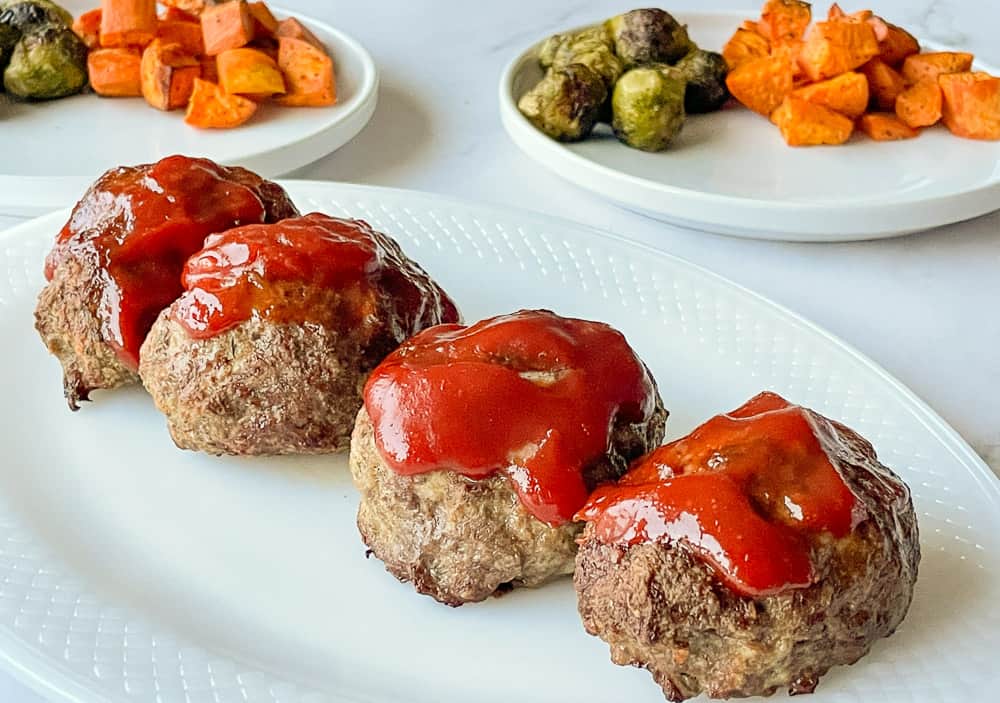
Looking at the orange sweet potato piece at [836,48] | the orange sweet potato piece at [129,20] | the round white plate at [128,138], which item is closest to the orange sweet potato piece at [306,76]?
the round white plate at [128,138]

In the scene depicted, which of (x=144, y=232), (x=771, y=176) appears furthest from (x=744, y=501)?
(x=771, y=176)

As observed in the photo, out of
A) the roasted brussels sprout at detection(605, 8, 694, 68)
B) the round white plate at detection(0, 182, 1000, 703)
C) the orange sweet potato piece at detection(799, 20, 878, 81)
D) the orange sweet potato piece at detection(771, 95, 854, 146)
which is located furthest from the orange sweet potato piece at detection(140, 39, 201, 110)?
the orange sweet potato piece at detection(799, 20, 878, 81)

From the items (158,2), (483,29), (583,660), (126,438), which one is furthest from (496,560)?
(483,29)

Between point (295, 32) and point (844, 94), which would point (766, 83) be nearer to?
point (844, 94)

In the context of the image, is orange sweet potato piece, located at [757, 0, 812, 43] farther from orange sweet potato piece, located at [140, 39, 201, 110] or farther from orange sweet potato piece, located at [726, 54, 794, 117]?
Result: orange sweet potato piece, located at [140, 39, 201, 110]

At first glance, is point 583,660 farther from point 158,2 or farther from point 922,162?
point 158,2

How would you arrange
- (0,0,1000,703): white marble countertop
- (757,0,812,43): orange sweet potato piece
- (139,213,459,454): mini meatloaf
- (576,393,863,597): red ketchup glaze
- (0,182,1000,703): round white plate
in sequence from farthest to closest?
(757,0,812,43): orange sweet potato piece → (0,0,1000,703): white marble countertop → (139,213,459,454): mini meatloaf → (0,182,1000,703): round white plate → (576,393,863,597): red ketchup glaze

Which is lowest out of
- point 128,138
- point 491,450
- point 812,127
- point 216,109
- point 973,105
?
point 128,138
